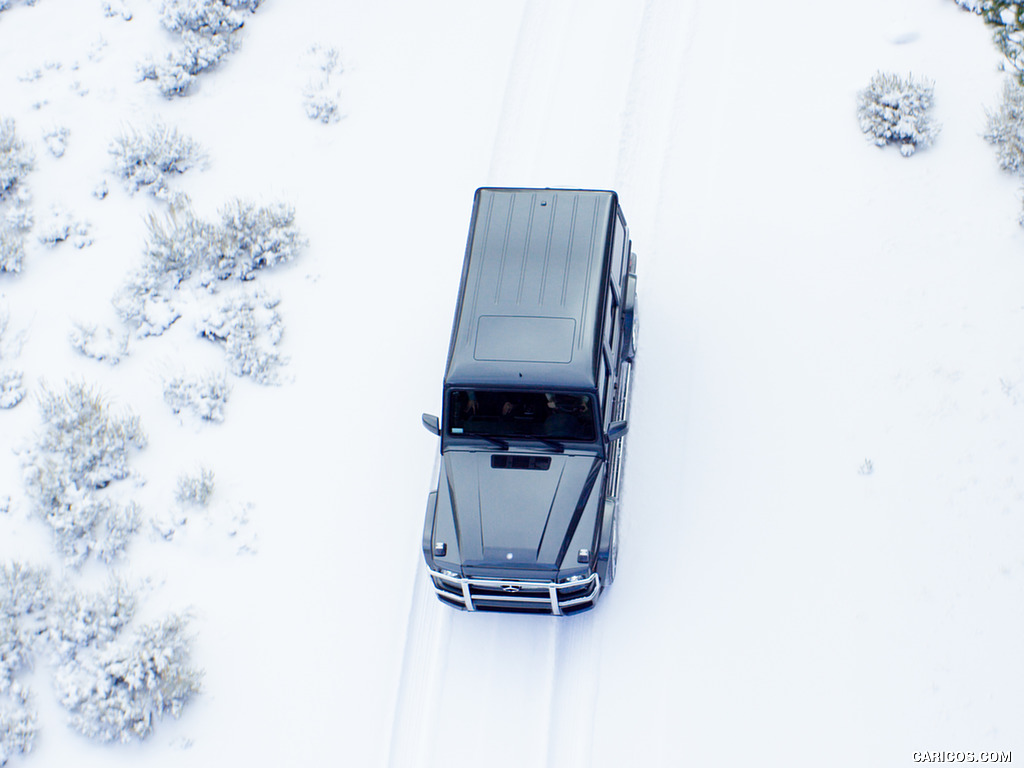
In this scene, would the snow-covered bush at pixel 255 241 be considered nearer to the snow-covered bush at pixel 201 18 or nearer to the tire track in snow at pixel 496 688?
the snow-covered bush at pixel 201 18

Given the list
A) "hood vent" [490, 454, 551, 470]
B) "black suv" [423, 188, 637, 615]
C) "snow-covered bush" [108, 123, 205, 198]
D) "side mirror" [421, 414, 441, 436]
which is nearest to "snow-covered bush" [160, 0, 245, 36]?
"snow-covered bush" [108, 123, 205, 198]

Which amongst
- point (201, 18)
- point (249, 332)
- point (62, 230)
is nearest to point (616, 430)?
point (249, 332)

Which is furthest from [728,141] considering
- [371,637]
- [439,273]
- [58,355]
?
[58,355]

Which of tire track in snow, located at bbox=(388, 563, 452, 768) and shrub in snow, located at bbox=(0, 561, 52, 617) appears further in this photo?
shrub in snow, located at bbox=(0, 561, 52, 617)

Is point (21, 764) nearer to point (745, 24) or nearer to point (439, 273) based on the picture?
point (439, 273)

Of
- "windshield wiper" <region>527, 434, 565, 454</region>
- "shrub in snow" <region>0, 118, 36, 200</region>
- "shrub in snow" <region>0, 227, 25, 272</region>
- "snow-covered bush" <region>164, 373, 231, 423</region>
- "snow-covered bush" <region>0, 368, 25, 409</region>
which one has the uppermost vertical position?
"shrub in snow" <region>0, 118, 36, 200</region>

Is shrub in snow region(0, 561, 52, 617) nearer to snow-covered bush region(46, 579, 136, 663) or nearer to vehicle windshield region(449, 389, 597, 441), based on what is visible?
snow-covered bush region(46, 579, 136, 663)

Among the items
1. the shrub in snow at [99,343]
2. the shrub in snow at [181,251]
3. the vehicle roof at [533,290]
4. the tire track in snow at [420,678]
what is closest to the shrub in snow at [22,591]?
the shrub in snow at [99,343]
